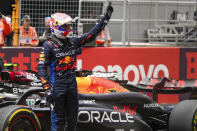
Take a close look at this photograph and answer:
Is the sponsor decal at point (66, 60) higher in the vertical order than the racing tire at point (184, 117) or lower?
higher

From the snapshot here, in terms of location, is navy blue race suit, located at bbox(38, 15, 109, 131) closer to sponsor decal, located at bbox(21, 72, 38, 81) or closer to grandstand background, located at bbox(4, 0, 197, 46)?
sponsor decal, located at bbox(21, 72, 38, 81)

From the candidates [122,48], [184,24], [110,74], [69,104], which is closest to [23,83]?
[110,74]

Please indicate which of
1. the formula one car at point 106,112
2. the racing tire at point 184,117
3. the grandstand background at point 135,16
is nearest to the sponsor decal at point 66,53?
the formula one car at point 106,112

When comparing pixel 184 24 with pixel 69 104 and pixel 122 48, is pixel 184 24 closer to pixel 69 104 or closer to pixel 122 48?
pixel 122 48

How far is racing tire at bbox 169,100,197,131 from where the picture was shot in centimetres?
600

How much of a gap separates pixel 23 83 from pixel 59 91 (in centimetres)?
213

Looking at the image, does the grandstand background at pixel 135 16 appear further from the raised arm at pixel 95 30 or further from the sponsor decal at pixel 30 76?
the raised arm at pixel 95 30

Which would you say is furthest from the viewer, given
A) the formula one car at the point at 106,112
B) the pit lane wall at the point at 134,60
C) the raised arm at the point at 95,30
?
the pit lane wall at the point at 134,60

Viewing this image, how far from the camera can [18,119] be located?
18.0 feet

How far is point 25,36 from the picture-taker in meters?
10.4

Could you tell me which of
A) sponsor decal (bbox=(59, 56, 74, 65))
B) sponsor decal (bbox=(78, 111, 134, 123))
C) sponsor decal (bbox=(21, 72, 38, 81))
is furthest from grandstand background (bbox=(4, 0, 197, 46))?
sponsor decal (bbox=(59, 56, 74, 65))

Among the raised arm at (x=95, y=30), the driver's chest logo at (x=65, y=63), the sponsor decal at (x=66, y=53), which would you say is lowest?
the driver's chest logo at (x=65, y=63)

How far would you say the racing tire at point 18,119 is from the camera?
17.6ft

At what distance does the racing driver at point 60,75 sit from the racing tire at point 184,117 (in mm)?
1438
